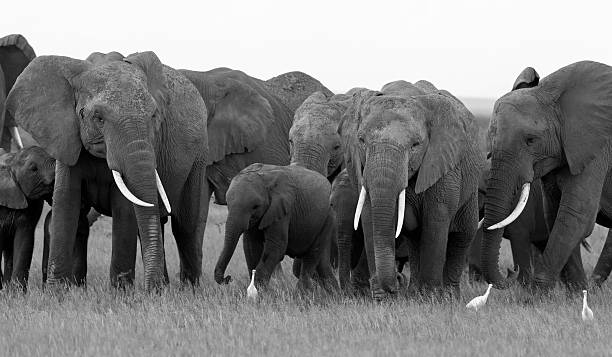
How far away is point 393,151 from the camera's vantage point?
10367 mm

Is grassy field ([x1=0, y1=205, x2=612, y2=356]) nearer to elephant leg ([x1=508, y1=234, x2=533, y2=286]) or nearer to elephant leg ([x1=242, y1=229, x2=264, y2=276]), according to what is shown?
elephant leg ([x1=242, y1=229, x2=264, y2=276])

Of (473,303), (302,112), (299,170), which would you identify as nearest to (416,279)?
(473,303)

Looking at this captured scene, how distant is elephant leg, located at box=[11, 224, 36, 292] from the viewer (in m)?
12.2

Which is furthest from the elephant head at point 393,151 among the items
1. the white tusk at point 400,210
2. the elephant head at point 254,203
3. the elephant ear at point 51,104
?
the elephant ear at point 51,104

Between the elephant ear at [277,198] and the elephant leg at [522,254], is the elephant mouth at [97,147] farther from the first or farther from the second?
the elephant leg at [522,254]

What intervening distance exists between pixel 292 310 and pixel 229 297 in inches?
31.1

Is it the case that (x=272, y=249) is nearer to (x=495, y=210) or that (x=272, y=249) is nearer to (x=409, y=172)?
(x=495, y=210)

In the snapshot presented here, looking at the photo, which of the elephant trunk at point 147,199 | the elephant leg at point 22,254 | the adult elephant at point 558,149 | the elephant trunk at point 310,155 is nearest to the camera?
the elephant trunk at point 147,199

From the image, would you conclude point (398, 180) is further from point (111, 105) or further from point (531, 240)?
point (531, 240)

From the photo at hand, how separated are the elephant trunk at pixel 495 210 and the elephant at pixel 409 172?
20 centimetres

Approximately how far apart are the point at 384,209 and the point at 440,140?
3.15 feet

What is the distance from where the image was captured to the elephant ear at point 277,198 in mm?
12562

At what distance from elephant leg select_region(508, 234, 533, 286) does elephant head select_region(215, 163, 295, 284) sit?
247 centimetres

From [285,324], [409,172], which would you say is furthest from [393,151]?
[285,324]
